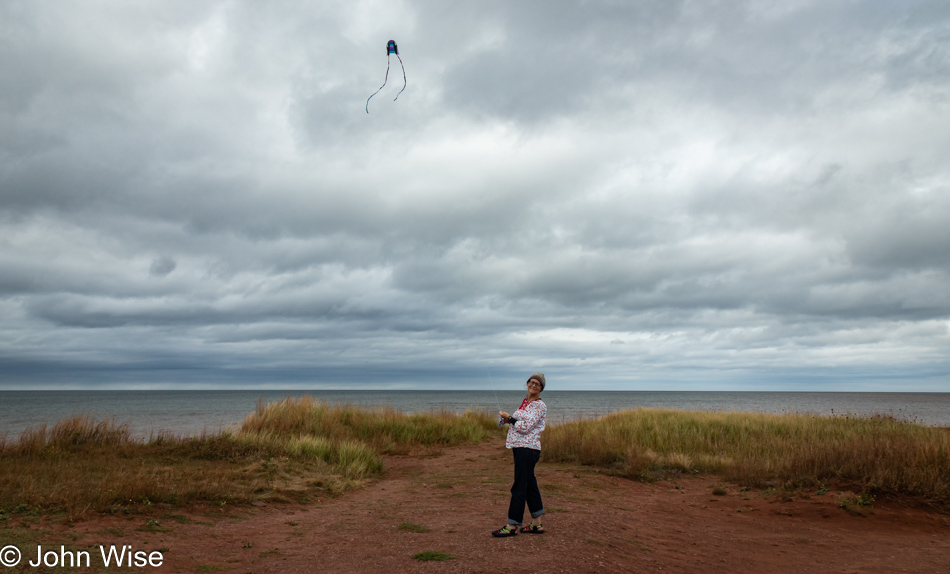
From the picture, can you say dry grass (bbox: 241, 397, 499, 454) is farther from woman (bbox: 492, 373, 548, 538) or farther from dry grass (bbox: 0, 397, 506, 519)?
woman (bbox: 492, 373, 548, 538)

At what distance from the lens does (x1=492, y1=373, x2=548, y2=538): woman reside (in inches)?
267

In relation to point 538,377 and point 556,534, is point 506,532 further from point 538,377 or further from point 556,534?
point 538,377

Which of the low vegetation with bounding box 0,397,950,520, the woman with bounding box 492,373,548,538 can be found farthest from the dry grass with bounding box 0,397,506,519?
the woman with bounding box 492,373,548,538

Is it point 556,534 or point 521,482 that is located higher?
point 521,482

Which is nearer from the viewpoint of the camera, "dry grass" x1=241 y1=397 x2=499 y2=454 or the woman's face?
the woman's face

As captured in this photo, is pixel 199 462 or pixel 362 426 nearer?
pixel 199 462

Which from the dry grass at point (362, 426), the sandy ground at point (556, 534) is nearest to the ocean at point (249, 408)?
the dry grass at point (362, 426)

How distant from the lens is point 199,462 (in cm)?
1180

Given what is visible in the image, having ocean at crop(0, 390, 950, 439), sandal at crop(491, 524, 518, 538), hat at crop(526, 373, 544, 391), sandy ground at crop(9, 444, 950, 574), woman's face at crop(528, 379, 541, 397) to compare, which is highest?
hat at crop(526, 373, 544, 391)

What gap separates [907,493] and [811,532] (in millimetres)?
2411

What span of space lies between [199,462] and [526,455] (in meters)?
8.20

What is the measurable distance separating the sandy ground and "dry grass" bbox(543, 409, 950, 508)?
0.64 m

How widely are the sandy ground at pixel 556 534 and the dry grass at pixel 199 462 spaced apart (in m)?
0.61

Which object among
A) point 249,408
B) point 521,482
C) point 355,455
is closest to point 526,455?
point 521,482
